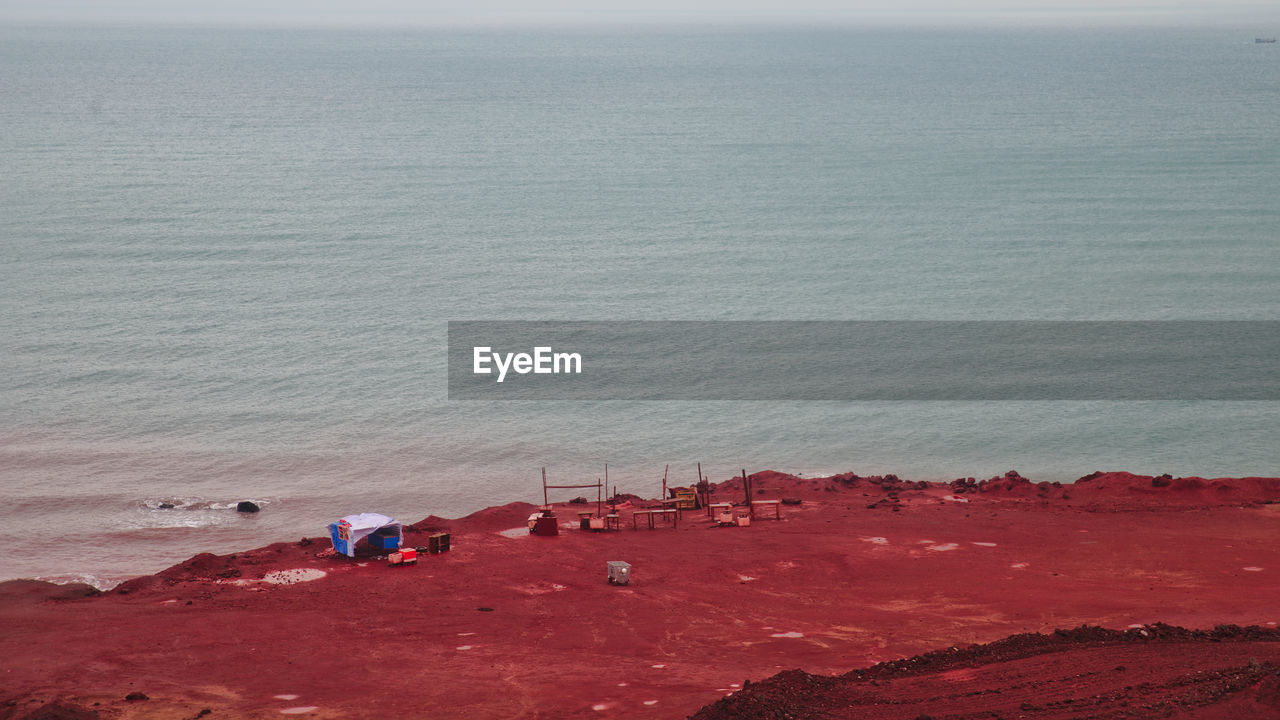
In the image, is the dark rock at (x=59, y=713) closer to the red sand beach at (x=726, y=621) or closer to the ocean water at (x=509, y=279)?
the red sand beach at (x=726, y=621)

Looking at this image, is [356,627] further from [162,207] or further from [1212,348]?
[162,207]

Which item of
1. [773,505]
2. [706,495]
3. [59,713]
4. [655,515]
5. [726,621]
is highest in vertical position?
[706,495]

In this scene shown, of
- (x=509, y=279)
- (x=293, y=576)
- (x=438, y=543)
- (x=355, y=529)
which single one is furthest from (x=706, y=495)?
(x=509, y=279)

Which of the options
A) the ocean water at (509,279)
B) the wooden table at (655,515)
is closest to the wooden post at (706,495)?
the wooden table at (655,515)

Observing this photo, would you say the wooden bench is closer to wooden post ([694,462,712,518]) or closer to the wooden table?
wooden post ([694,462,712,518])
